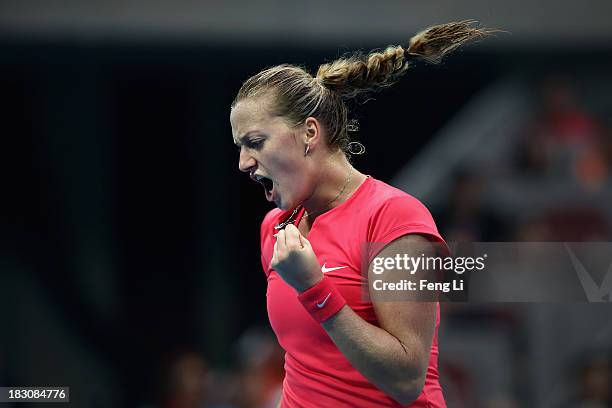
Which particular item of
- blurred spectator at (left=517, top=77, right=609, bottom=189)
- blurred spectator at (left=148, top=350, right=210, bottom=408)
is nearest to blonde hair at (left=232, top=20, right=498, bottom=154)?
blurred spectator at (left=148, top=350, right=210, bottom=408)

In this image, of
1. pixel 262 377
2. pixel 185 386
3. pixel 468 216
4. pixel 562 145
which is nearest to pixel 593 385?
pixel 468 216

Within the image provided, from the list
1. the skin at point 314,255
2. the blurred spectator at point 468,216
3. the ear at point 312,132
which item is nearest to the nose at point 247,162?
the skin at point 314,255

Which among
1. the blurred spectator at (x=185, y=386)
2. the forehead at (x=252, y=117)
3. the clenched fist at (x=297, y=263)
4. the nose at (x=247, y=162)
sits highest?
the forehead at (x=252, y=117)

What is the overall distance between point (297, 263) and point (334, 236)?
0.58ft

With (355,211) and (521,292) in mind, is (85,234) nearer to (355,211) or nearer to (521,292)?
(521,292)

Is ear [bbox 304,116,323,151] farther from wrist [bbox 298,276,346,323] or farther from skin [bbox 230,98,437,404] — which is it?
wrist [bbox 298,276,346,323]

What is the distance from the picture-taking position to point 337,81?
198 cm

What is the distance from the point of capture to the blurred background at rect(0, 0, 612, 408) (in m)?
4.94

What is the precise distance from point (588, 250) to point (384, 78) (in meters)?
1.29

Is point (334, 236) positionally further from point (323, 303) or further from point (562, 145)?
point (562, 145)

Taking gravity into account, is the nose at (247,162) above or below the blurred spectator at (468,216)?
above

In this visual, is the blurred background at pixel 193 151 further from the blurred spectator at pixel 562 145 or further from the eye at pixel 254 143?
the eye at pixel 254 143

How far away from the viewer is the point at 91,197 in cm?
532

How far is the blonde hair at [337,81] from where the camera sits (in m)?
1.91
